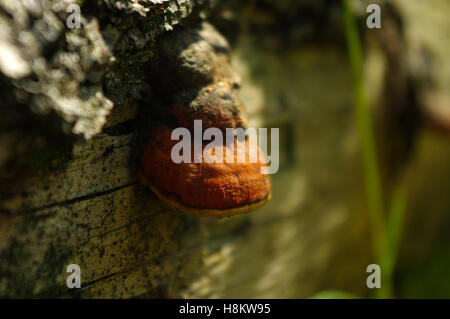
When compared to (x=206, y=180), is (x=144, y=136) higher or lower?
higher

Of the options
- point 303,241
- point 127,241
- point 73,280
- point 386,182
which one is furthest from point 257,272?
point 386,182

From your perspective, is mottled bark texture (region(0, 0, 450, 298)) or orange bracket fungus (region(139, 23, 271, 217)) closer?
mottled bark texture (region(0, 0, 450, 298))

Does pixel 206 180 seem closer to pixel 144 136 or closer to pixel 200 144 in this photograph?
pixel 200 144

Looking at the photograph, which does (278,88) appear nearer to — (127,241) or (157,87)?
(157,87)

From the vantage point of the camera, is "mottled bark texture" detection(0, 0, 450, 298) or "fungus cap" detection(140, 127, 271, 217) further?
"fungus cap" detection(140, 127, 271, 217)

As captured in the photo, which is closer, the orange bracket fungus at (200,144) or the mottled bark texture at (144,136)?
the mottled bark texture at (144,136)

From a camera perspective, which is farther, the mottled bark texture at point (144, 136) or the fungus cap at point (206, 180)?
the fungus cap at point (206, 180)

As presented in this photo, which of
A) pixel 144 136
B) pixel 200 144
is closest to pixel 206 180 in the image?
pixel 200 144
